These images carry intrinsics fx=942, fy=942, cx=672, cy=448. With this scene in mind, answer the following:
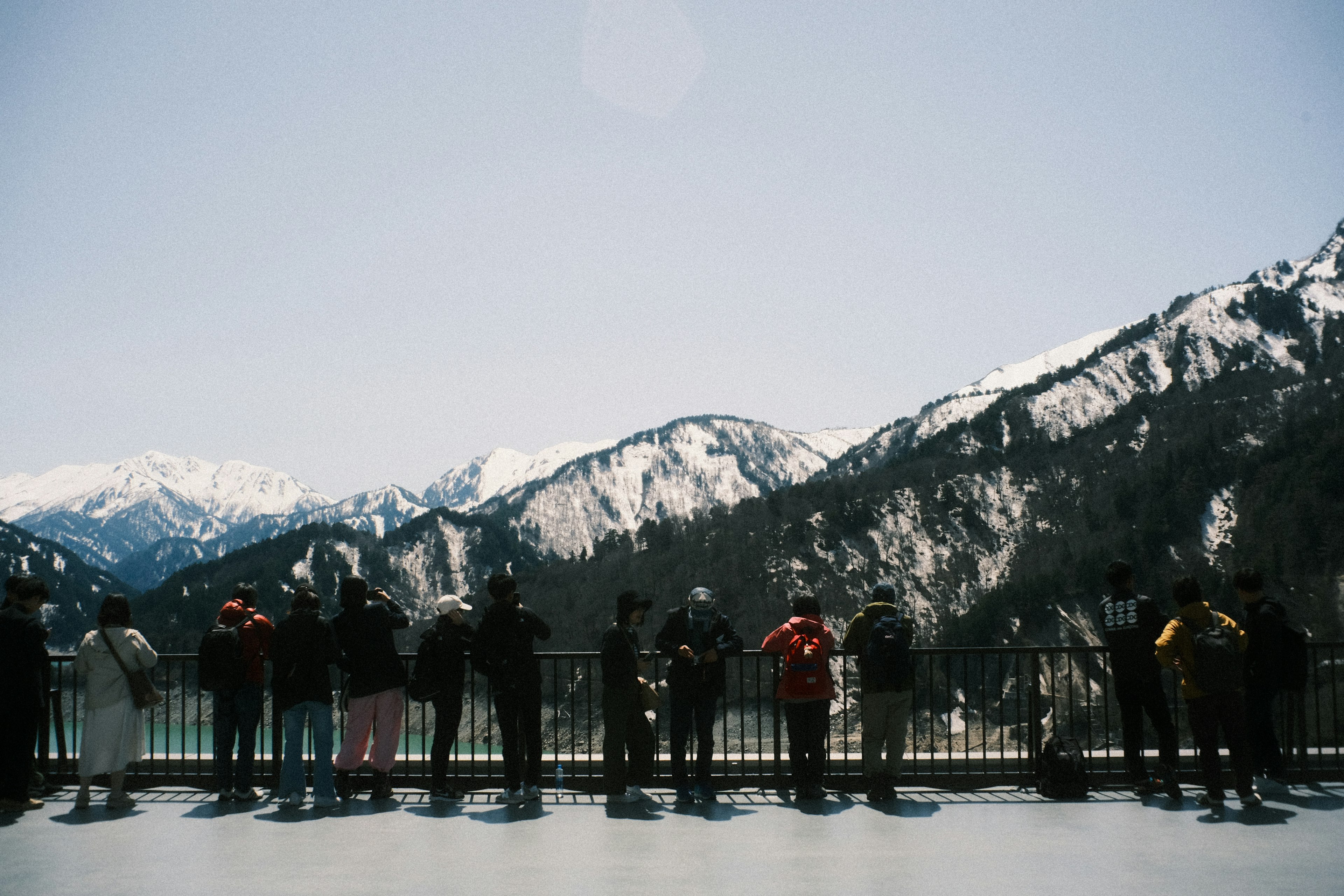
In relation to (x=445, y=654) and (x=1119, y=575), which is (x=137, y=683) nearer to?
(x=445, y=654)

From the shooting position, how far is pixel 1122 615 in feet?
26.8

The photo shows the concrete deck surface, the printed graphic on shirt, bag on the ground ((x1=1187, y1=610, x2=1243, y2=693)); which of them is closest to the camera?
the concrete deck surface

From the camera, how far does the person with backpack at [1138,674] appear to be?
7996 mm

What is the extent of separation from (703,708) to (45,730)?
19.7 feet

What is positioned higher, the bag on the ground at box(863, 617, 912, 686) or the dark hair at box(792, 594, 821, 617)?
the dark hair at box(792, 594, 821, 617)

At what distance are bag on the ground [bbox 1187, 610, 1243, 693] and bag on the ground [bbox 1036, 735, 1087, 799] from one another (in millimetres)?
1149

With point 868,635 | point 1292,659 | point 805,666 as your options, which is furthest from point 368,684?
point 1292,659

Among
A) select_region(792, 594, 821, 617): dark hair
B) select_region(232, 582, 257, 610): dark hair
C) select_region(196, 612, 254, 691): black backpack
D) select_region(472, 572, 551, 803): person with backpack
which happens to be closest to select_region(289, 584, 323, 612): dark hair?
select_region(232, 582, 257, 610): dark hair

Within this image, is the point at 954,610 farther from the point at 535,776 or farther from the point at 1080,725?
the point at 535,776

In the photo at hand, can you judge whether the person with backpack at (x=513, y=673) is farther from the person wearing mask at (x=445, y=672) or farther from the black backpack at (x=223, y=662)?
the black backpack at (x=223, y=662)

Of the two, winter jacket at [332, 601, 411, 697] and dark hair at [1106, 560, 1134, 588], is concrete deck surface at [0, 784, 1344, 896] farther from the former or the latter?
dark hair at [1106, 560, 1134, 588]

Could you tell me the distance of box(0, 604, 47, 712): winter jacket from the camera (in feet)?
25.8

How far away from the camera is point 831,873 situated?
604cm

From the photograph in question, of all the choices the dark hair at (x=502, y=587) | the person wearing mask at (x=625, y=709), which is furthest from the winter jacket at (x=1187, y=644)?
the dark hair at (x=502, y=587)
